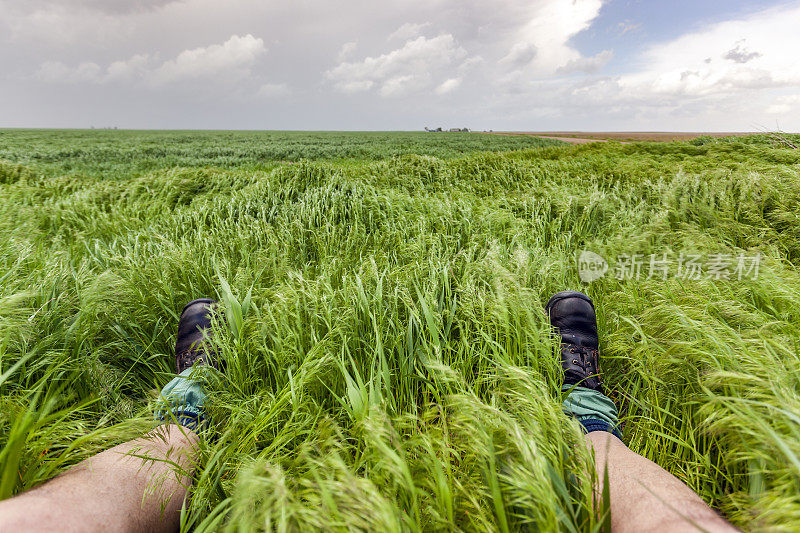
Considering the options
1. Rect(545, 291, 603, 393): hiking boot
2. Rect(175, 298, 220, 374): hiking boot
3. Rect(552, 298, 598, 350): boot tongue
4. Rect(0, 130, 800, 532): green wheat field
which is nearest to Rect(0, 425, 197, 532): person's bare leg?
Rect(0, 130, 800, 532): green wheat field

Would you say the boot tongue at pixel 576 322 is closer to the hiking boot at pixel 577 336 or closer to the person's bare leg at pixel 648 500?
the hiking boot at pixel 577 336

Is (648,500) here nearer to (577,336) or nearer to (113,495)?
(577,336)

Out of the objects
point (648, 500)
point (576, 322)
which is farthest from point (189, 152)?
point (648, 500)

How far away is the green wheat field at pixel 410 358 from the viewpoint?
0.93 meters

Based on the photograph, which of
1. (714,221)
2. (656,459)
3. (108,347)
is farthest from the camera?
(714,221)

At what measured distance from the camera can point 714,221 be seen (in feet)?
12.4

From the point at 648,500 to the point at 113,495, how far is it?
168 centimetres

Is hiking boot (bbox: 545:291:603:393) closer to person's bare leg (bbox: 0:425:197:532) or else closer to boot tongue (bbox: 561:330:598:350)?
boot tongue (bbox: 561:330:598:350)

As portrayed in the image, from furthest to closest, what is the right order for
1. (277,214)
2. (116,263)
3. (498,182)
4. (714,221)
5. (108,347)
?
1. (498,182)
2. (277,214)
3. (714,221)
4. (116,263)
5. (108,347)

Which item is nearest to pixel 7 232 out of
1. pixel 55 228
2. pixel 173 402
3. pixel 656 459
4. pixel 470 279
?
pixel 55 228

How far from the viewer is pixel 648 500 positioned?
1013 mm

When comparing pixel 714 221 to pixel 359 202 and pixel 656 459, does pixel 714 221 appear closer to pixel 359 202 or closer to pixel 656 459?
pixel 656 459

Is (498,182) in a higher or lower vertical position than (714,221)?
higher

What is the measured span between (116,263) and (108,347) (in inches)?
48.0
